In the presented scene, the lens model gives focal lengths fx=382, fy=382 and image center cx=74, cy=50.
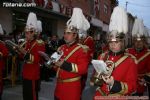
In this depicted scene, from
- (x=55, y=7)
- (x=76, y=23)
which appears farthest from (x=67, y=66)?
(x=55, y=7)

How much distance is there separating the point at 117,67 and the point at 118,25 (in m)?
0.49

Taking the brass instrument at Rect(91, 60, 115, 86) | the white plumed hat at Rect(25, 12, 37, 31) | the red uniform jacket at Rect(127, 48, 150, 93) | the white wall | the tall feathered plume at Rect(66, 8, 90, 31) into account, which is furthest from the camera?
the white wall

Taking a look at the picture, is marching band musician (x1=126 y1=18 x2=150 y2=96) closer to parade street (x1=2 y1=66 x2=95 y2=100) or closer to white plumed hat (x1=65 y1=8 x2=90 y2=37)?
white plumed hat (x1=65 y1=8 x2=90 y2=37)

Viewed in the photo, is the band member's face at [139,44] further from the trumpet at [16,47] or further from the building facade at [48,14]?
the building facade at [48,14]

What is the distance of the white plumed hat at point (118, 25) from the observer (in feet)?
14.2

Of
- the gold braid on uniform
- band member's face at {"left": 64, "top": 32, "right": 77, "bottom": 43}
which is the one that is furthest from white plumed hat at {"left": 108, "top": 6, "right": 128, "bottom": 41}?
band member's face at {"left": 64, "top": 32, "right": 77, "bottom": 43}

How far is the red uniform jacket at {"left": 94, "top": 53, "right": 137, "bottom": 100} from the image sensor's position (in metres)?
4.01

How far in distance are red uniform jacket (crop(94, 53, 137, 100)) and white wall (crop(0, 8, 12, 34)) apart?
9.67 metres

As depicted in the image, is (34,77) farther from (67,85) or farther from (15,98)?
(15,98)

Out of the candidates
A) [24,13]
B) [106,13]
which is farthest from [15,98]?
[106,13]

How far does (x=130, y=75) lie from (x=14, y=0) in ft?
29.9

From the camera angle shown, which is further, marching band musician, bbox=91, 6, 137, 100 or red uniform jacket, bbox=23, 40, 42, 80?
red uniform jacket, bbox=23, 40, 42, 80

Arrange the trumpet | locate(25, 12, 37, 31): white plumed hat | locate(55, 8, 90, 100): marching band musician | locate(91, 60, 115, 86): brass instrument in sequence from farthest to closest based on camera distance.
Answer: locate(25, 12, 37, 31): white plumed hat → the trumpet → locate(55, 8, 90, 100): marching band musician → locate(91, 60, 115, 86): brass instrument

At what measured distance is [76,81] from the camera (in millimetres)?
5305
